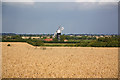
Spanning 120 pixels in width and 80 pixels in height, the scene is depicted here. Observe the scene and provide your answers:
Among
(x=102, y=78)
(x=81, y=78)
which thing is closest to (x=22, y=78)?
(x=81, y=78)

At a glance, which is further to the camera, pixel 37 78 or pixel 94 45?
pixel 94 45

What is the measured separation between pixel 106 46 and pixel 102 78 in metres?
32.2

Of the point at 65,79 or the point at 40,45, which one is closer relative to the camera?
the point at 65,79

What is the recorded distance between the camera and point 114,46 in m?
41.6

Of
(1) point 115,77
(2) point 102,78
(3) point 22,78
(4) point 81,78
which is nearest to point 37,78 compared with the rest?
(3) point 22,78

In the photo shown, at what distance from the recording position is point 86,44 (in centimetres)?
4322

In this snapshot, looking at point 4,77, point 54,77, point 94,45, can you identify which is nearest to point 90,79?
point 54,77

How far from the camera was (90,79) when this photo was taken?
34.8 ft

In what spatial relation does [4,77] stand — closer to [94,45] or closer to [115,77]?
[115,77]

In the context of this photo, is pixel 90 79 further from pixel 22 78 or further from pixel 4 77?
pixel 4 77

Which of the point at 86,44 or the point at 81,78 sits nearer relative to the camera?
the point at 81,78

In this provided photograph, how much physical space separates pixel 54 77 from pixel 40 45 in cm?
3333

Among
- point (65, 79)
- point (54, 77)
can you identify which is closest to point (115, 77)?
point (65, 79)

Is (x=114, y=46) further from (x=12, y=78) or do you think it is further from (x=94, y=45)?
(x=12, y=78)
